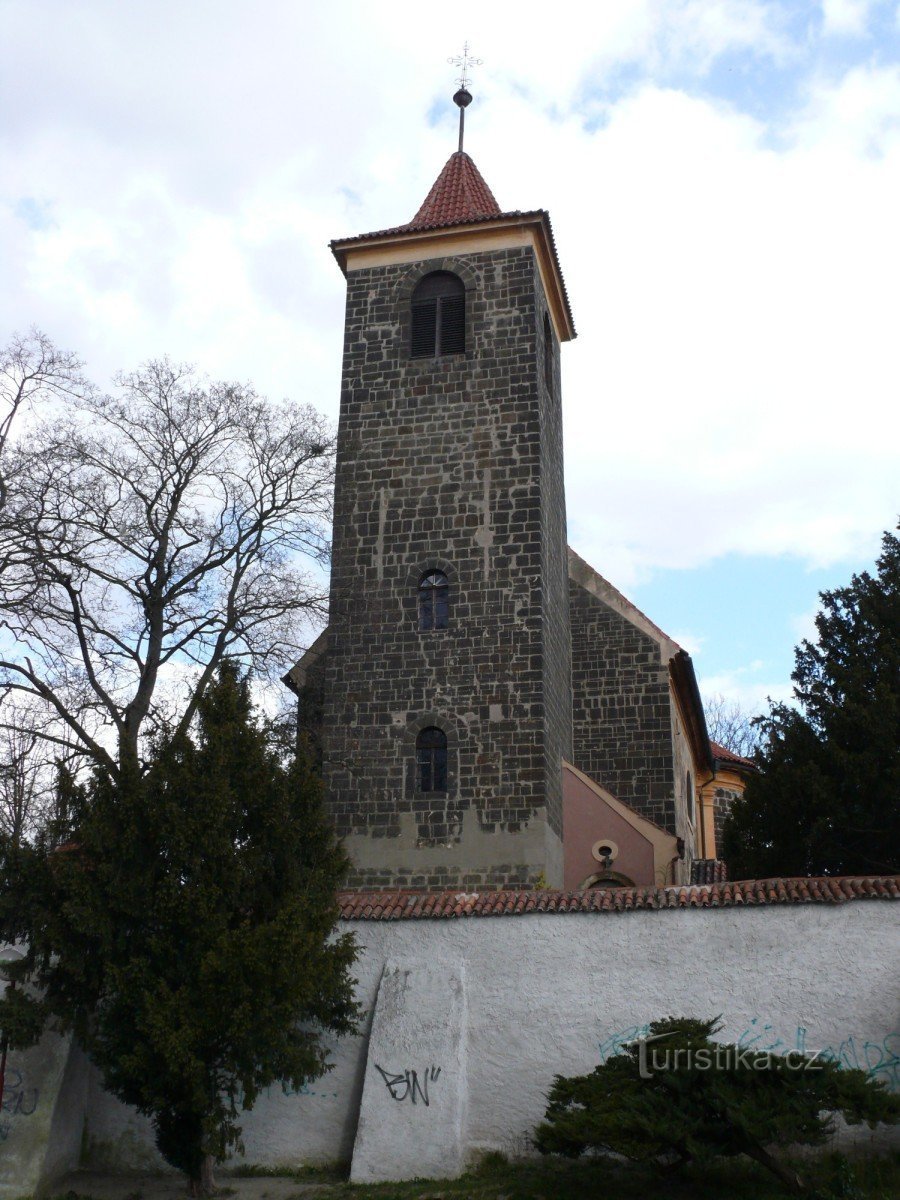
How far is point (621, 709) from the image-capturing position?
69.3 ft

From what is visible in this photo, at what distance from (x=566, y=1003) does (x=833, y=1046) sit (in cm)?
248

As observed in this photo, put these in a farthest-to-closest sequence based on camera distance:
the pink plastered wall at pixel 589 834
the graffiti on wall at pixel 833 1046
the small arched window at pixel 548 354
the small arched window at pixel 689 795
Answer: the small arched window at pixel 689 795 → the small arched window at pixel 548 354 → the pink plastered wall at pixel 589 834 → the graffiti on wall at pixel 833 1046

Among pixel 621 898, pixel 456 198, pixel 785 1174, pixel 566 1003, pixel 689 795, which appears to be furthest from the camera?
pixel 689 795

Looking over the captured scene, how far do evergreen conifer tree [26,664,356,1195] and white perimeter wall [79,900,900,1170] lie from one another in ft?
1.82

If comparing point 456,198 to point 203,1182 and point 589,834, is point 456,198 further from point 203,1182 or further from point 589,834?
point 203,1182

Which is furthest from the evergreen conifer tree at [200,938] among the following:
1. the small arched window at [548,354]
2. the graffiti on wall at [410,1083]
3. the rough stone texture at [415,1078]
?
the small arched window at [548,354]

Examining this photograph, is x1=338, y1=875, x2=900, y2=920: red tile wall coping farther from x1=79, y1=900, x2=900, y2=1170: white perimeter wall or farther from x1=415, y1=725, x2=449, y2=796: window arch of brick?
→ x1=415, y1=725, x2=449, y2=796: window arch of brick

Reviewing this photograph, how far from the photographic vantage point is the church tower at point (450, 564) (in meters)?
17.4

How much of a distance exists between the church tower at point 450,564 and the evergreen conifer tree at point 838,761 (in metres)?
3.31

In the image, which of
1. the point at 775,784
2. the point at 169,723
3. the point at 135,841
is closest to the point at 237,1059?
the point at 135,841

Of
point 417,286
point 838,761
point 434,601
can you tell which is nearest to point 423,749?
point 434,601

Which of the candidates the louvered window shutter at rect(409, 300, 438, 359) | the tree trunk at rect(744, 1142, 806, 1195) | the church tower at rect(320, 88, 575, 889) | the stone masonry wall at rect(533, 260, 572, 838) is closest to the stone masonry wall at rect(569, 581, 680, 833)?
the stone masonry wall at rect(533, 260, 572, 838)

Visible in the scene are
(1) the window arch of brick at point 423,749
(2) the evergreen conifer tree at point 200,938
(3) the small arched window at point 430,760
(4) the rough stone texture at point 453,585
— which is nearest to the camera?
(2) the evergreen conifer tree at point 200,938

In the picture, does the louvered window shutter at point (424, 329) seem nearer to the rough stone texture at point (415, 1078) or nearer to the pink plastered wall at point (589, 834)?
the pink plastered wall at point (589, 834)
